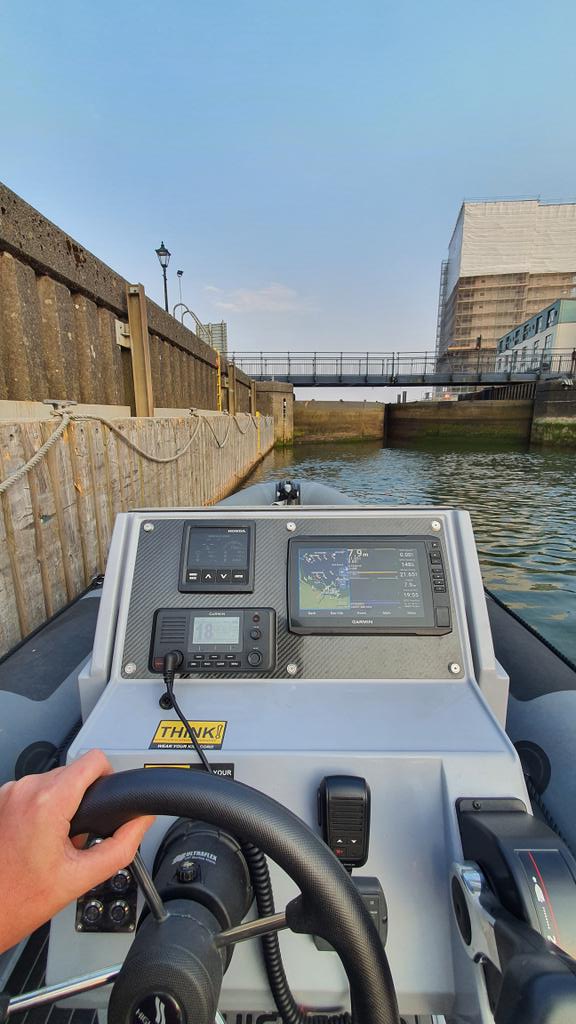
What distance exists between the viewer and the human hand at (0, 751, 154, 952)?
0.58m

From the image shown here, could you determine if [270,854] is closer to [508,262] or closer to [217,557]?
Answer: [217,557]

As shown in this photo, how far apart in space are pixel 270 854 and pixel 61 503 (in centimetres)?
271

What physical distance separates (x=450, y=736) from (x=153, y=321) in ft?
21.2

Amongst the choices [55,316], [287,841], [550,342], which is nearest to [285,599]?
[287,841]

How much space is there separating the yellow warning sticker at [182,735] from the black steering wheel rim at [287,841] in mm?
465

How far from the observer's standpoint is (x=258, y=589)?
148cm

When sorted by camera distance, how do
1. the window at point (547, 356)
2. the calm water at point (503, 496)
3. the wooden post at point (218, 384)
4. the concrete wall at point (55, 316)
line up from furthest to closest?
the window at point (547, 356)
the wooden post at point (218, 384)
the calm water at point (503, 496)
the concrete wall at point (55, 316)

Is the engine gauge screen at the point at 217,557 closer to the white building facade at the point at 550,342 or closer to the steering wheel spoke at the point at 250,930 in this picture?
the steering wheel spoke at the point at 250,930

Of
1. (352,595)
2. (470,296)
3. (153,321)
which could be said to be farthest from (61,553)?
(470,296)

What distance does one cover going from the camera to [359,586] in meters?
1.46

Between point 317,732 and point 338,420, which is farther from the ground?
point 338,420

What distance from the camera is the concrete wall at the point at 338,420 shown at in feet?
99.5

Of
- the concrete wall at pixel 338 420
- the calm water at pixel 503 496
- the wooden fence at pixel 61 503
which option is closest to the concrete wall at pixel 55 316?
the wooden fence at pixel 61 503

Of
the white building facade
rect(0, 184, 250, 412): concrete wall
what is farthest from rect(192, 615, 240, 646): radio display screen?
the white building facade
